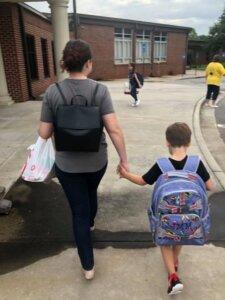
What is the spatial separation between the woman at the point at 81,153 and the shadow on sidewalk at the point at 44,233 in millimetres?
657

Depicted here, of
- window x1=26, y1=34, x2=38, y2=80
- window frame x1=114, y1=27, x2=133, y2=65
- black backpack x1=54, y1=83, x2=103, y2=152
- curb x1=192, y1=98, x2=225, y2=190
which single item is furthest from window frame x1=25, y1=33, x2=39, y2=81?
window frame x1=114, y1=27, x2=133, y2=65

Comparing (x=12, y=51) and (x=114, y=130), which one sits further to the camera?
(x=12, y=51)

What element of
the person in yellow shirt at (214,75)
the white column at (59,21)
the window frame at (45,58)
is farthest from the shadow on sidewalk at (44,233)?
the window frame at (45,58)

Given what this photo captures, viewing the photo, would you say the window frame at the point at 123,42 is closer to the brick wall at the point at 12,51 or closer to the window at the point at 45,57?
the window at the point at 45,57

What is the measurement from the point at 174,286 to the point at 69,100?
1660 mm

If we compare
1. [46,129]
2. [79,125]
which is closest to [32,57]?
[46,129]

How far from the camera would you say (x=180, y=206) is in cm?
244

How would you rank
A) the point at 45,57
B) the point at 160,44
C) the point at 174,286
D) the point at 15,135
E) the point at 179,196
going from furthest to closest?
1. the point at 160,44
2. the point at 45,57
3. the point at 15,135
4. the point at 174,286
5. the point at 179,196

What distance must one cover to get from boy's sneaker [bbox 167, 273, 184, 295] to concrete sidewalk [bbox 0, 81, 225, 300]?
0.10 metres

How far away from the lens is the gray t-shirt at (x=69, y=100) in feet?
8.65

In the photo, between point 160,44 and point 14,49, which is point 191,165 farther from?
point 160,44

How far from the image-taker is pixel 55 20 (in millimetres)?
11984

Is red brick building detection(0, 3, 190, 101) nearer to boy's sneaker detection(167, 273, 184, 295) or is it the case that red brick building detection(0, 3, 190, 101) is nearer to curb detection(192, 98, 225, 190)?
curb detection(192, 98, 225, 190)

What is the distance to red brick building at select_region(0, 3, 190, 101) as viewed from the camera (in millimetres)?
12227
